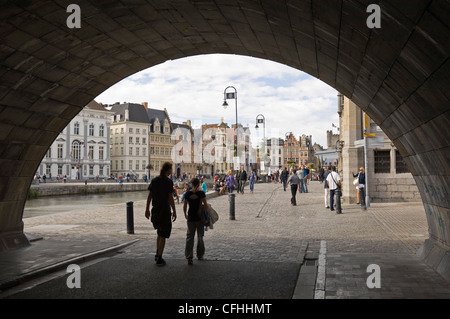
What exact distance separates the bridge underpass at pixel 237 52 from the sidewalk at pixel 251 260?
3.23 ft

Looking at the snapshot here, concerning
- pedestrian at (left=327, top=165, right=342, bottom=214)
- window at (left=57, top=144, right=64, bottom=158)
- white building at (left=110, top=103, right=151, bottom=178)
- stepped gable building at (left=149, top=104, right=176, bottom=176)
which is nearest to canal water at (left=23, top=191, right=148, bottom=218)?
pedestrian at (left=327, top=165, right=342, bottom=214)

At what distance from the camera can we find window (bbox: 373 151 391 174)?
20.1 m

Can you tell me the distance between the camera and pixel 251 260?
808 centimetres

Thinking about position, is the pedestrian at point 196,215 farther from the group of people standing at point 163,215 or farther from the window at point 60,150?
the window at point 60,150

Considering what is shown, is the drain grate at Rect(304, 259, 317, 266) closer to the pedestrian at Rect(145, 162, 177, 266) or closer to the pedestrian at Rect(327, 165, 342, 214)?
the pedestrian at Rect(145, 162, 177, 266)

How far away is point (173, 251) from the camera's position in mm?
9219

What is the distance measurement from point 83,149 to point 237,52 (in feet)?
264

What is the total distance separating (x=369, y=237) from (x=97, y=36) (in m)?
7.74

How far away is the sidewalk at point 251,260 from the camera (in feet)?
19.4

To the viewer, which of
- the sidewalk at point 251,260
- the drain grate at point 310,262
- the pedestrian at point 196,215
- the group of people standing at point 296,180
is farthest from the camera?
the group of people standing at point 296,180

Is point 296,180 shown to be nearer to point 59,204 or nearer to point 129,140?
point 59,204

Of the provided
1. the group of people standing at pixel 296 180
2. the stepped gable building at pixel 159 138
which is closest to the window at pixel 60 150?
the stepped gable building at pixel 159 138
